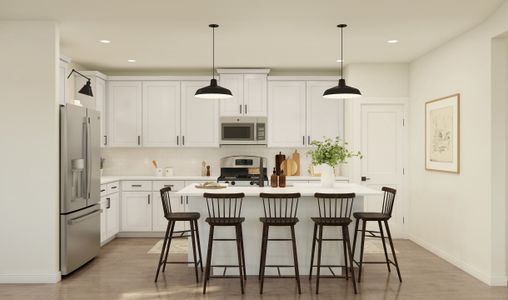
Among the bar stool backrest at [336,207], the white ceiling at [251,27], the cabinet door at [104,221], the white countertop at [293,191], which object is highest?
the white ceiling at [251,27]

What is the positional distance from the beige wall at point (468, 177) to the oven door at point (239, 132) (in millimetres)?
2532

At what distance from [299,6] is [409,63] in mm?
3253

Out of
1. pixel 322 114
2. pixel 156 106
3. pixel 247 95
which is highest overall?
pixel 247 95

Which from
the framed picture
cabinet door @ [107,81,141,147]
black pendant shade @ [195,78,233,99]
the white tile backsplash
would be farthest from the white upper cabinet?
the framed picture


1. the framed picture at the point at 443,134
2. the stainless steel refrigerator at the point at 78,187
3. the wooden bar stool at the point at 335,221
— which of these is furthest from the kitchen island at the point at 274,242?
the framed picture at the point at 443,134

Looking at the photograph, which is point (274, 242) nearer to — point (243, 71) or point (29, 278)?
point (29, 278)

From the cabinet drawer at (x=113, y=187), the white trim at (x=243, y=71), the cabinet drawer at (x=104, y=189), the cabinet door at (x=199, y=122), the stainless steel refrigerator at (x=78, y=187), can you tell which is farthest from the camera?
the cabinet door at (x=199, y=122)

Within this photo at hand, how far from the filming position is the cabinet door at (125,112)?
7219 mm

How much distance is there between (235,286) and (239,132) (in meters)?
3.17

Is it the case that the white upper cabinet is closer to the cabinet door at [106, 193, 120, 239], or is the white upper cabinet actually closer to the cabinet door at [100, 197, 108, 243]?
the cabinet door at [106, 193, 120, 239]

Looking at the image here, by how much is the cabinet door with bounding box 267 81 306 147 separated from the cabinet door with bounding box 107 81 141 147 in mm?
2136

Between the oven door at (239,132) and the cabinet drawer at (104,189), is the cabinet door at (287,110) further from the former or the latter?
the cabinet drawer at (104,189)

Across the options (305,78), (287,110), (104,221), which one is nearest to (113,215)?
(104,221)

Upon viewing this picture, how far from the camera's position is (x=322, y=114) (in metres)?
7.15
